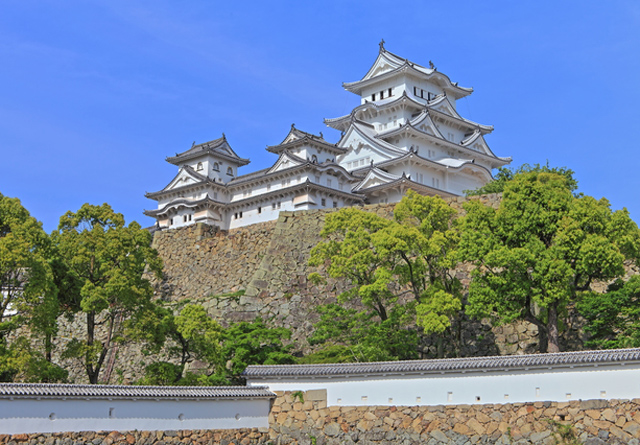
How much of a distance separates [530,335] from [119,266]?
12143mm

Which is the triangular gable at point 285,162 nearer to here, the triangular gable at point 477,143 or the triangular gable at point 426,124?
the triangular gable at point 426,124

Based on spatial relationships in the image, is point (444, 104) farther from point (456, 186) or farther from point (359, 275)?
point (359, 275)

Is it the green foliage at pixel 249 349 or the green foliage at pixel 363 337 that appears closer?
the green foliage at pixel 363 337

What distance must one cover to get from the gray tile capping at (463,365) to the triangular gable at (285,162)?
20954mm

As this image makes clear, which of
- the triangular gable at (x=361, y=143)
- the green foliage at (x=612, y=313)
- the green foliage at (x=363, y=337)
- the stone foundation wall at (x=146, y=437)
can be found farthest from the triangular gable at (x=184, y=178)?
the green foliage at (x=612, y=313)

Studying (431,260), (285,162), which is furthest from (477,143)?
(431,260)

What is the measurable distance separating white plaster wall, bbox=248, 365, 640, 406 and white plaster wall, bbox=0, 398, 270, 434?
1.23 m

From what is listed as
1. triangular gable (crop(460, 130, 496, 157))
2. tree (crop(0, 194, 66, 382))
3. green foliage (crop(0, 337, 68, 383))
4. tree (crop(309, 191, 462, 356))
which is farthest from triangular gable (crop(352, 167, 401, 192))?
green foliage (crop(0, 337, 68, 383))

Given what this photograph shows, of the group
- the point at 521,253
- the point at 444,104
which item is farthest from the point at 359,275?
the point at 444,104

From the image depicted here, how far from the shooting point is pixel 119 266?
21.4m

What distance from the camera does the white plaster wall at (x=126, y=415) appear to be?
14.2 meters

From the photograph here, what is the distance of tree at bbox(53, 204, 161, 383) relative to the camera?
20391 mm

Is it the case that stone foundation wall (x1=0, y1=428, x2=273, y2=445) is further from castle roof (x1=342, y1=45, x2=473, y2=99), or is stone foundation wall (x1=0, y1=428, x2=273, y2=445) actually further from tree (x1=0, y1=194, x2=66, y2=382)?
castle roof (x1=342, y1=45, x2=473, y2=99)

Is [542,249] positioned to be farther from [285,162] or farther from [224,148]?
[224,148]
